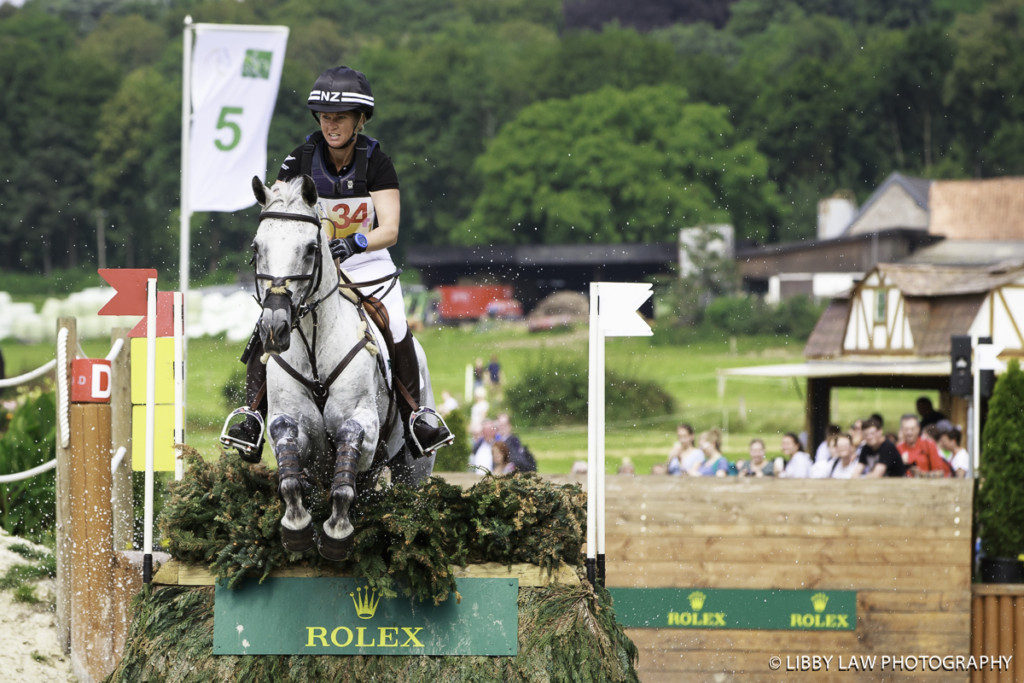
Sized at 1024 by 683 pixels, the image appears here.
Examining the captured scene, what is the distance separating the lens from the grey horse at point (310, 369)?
512 cm

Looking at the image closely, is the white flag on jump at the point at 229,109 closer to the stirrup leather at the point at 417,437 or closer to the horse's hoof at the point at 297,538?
the stirrup leather at the point at 417,437

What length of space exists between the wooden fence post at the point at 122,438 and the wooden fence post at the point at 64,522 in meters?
0.28

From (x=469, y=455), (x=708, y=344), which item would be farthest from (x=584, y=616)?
(x=708, y=344)

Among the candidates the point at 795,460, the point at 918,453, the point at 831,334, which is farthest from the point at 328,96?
the point at 831,334

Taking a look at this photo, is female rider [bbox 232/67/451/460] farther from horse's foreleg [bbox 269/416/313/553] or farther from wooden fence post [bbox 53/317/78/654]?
wooden fence post [bbox 53/317/78/654]

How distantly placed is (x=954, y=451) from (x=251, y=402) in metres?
7.74

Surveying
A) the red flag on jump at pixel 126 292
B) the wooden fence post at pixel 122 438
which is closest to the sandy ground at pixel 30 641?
the wooden fence post at pixel 122 438

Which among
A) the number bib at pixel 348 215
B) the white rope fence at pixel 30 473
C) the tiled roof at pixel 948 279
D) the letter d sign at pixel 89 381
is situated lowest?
the white rope fence at pixel 30 473

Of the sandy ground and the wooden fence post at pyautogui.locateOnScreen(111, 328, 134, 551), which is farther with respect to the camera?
the wooden fence post at pyautogui.locateOnScreen(111, 328, 134, 551)

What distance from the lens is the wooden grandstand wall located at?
9203 millimetres

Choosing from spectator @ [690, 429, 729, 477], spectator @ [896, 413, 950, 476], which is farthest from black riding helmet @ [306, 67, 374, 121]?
spectator @ [896, 413, 950, 476]

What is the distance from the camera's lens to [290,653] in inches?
225

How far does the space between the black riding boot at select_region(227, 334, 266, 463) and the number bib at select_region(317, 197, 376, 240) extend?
0.68 m

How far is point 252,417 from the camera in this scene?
226 inches
